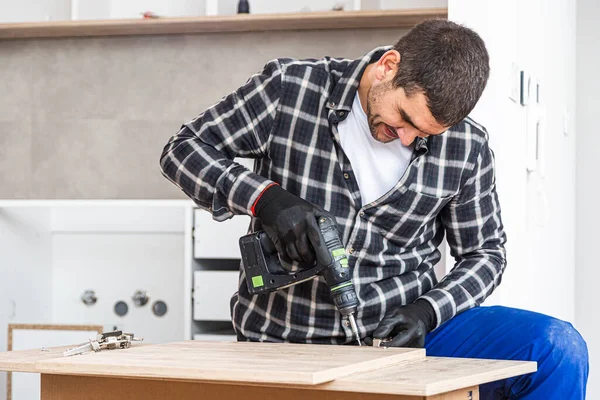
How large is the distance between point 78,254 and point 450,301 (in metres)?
2.19

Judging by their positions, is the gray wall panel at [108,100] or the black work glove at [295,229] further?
the gray wall panel at [108,100]

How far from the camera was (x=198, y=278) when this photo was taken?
2930 mm

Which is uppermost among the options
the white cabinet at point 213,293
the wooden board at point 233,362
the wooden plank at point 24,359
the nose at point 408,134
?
the nose at point 408,134

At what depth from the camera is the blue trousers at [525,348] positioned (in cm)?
142

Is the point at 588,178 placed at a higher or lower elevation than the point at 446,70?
lower

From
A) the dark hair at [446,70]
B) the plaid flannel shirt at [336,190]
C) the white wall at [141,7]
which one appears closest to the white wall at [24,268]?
the white wall at [141,7]

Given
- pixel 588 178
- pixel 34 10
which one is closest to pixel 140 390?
pixel 34 10

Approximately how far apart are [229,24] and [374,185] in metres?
1.86

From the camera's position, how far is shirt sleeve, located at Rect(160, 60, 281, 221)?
1639mm

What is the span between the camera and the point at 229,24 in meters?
3.37

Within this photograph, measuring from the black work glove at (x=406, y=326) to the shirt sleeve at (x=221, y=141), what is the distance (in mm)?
367

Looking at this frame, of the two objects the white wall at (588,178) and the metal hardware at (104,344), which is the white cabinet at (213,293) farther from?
the white wall at (588,178)

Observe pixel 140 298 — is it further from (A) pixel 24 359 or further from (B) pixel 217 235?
(A) pixel 24 359

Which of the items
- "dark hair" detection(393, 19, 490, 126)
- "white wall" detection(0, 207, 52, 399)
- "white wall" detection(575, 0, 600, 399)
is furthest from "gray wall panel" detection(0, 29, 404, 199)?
"dark hair" detection(393, 19, 490, 126)
